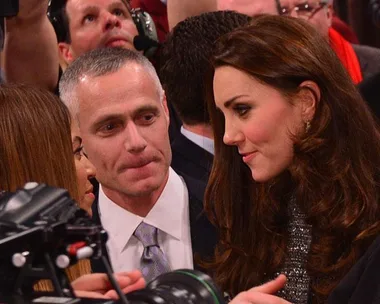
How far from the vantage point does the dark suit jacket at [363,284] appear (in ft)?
6.20

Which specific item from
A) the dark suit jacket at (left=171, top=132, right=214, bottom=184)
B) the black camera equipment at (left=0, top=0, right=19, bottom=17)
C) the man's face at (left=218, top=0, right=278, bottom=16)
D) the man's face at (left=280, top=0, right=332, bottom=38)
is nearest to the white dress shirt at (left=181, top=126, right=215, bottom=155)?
the dark suit jacket at (left=171, top=132, right=214, bottom=184)

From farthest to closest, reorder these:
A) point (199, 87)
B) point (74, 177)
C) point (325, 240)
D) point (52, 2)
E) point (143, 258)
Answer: point (52, 2) → point (199, 87) → point (143, 258) → point (325, 240) → point (74, 177)

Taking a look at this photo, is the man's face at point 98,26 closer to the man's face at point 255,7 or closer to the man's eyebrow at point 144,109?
the man's face at point 255,7

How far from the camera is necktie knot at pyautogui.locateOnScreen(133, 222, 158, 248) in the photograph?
2.50 m

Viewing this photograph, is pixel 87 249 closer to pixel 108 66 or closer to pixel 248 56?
pixel 248 56

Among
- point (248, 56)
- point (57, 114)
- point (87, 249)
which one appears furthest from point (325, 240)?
point (87, 249)

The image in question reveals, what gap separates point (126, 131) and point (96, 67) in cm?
19

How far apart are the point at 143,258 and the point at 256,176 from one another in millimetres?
375

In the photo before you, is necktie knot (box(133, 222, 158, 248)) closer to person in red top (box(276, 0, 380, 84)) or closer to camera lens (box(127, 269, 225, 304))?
camera lens (box(127, 269, 225, 304))

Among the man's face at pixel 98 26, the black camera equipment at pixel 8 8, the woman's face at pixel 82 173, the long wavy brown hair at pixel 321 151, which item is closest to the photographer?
the long wavy brown hair at pixel 321 151

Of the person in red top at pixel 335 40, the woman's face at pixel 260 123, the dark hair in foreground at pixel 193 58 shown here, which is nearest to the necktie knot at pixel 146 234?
the woman's face at pixel 260 123

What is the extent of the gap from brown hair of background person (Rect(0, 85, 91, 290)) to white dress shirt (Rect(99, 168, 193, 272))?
0.40 metres

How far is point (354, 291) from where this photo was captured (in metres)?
1.92

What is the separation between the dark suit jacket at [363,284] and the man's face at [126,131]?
696mm
